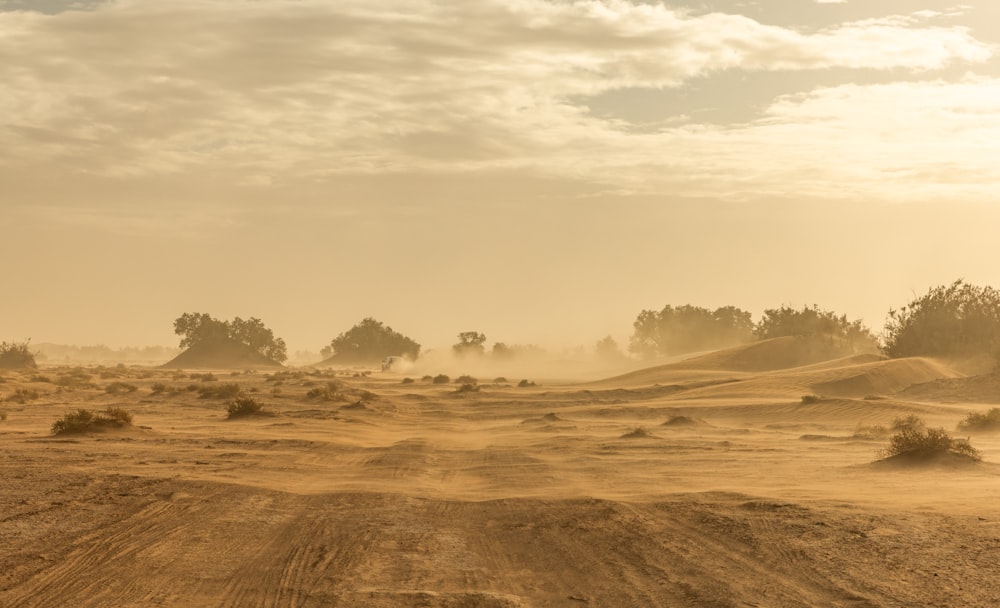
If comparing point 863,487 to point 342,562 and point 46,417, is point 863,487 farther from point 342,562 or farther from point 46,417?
point 46,417

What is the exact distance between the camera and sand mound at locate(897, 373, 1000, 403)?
40156 millimetres

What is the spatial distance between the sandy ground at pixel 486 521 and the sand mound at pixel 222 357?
9033 centimetres

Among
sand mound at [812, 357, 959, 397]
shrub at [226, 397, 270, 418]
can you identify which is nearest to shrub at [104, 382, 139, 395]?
shrub at [226, 397, 270, 418]

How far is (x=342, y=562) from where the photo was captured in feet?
32.9

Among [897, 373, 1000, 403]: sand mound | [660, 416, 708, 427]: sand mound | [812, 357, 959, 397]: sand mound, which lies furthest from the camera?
[812, 357, 959, 397]: sand mound

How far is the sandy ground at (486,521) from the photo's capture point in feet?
29.1

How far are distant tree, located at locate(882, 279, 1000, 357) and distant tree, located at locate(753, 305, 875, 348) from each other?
1615 centimetres

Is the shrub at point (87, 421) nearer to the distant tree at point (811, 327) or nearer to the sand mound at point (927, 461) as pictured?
the sand mound at point (927, 461)

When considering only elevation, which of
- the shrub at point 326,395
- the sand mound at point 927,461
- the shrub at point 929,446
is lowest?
the shrub at point 326,395

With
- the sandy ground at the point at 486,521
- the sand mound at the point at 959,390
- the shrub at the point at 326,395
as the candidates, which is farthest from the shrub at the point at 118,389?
the sand mound at the point at 959,390

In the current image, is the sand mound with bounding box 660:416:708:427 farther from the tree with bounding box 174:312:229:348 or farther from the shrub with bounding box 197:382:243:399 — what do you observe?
the tree with bounding box 174:312:229:348

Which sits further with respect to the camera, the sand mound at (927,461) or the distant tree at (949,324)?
the distant tree at (949,324)

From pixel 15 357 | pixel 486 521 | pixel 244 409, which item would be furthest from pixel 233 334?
pixel 486 521

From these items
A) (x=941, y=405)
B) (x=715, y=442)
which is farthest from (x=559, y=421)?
(x=941, y=405)
